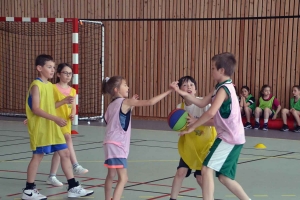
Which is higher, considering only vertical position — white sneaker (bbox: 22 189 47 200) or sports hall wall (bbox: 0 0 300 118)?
sports hall wall (bbox: 0 0 300 118)

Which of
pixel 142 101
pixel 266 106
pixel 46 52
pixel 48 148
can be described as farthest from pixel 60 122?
pixel 46 52

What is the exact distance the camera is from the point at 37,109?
5.67m

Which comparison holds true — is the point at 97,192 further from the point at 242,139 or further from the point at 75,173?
the point at 242,139

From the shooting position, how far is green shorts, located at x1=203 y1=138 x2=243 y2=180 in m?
4.86

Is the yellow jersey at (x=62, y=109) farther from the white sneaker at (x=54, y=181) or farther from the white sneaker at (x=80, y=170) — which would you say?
the white sneaker at (x=54, y=181)

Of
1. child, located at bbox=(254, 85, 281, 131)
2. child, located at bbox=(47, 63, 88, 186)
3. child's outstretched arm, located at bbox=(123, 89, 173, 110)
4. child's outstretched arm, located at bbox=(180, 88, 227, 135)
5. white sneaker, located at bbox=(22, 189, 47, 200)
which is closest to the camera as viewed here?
child's outstretched arm, located at bbox=(180, 88, 227, 135)

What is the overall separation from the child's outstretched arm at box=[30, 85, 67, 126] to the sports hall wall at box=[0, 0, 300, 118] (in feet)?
28.4

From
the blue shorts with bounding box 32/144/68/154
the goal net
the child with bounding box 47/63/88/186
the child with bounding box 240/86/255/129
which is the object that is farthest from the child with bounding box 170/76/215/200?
the goal net

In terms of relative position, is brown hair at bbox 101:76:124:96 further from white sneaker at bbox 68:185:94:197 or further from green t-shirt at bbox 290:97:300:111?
green t-shirt at bbox 290:97:300:111

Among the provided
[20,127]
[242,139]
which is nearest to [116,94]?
[242,139]

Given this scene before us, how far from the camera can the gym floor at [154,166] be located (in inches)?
237

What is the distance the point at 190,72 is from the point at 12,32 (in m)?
5.55

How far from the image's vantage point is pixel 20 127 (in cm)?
1262

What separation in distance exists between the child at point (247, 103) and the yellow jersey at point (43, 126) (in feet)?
25.3
